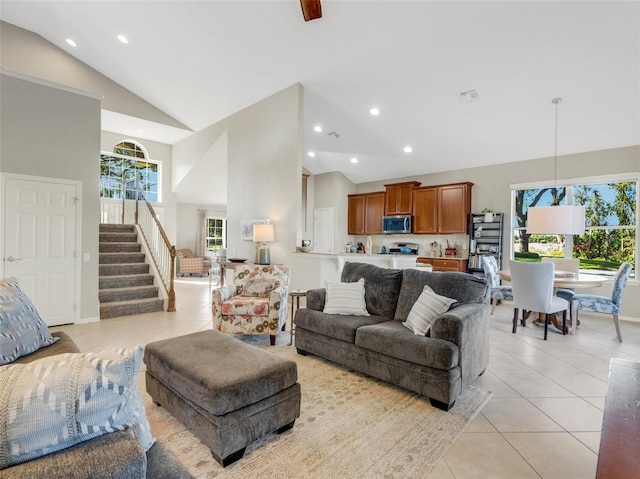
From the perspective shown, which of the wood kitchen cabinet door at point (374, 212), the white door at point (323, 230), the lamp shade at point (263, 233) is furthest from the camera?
the white door at point (323, 230)

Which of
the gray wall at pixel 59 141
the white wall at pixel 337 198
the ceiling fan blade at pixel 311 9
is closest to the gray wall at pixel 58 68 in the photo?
the gray wall at pixel 59 141

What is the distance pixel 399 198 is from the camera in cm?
766

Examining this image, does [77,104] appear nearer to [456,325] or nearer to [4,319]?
[4,319]

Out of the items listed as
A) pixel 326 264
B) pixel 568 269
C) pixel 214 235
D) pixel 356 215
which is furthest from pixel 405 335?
pixel 214 235

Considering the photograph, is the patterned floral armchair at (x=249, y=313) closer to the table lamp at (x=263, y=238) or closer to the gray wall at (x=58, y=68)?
the table lamp at (x=263, y=238)

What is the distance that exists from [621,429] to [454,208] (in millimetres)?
6052

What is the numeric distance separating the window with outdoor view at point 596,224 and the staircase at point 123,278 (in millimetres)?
6953

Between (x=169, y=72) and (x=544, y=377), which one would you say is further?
(x=169, y=72)

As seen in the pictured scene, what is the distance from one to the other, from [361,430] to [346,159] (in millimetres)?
6246

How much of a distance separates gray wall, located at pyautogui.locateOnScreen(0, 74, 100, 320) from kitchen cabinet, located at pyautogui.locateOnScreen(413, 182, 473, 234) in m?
6.05

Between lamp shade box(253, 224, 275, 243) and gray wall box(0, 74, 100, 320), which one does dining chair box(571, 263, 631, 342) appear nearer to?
lamp shade box(253, 224, 275, 243)

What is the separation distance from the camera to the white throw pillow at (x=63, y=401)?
2.43 ft

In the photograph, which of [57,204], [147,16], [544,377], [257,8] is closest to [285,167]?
[257,8]

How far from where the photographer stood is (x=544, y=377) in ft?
9.87
